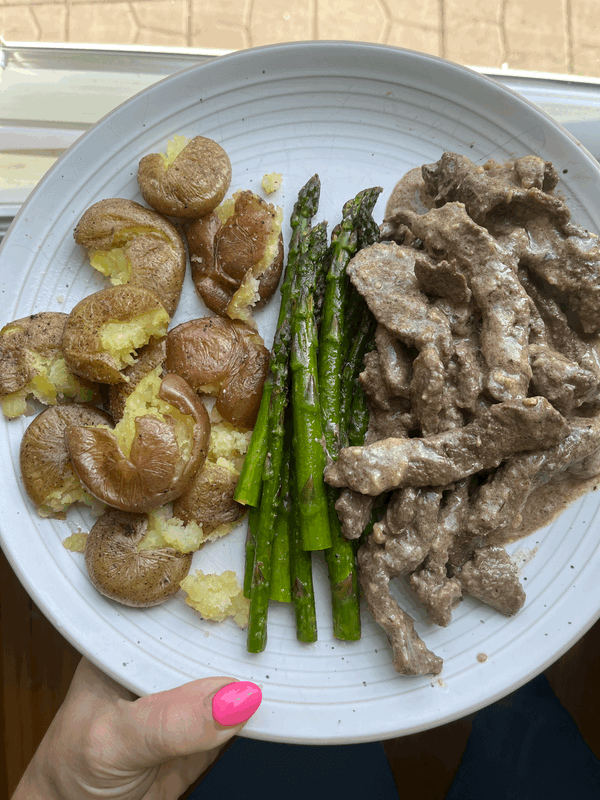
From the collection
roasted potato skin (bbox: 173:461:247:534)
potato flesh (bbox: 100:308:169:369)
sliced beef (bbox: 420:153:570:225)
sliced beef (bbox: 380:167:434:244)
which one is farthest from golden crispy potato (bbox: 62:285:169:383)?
sliced beef (bbox: 420:153:570:225)

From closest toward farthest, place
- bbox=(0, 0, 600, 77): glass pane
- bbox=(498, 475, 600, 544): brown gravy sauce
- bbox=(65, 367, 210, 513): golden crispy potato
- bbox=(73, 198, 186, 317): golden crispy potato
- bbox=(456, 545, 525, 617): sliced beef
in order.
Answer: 1. bbox=(65, 367, 210, 513): golden crispy potato
2. bbox=(456, 545, 525, 617): sliced beef
3. bbox=(73, 198, 186, 317): golden crispy potato
4. bbox=(498, 475, 600, 544): brown gravy sauce
5. bbox=(0, 0, 600, 77): glass pane

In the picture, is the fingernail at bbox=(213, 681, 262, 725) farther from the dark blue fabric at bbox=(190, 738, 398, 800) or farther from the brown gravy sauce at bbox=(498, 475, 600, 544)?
the brown gravy sauce at bbox=(498, 475, 600, 544)

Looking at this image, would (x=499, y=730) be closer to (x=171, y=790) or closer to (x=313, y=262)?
(x=171, y=790)

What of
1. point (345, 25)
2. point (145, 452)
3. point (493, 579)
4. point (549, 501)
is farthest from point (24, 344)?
point (345, 25)

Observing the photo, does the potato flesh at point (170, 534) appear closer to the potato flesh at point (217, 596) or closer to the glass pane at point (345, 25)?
the potato flesh at point (217, 596)

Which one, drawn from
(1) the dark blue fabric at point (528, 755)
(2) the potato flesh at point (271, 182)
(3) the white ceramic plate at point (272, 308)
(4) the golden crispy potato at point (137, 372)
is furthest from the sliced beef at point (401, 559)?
(2) the potato flesh at point (271, 182)

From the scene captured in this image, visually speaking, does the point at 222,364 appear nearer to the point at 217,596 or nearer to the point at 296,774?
the point at 217,596
